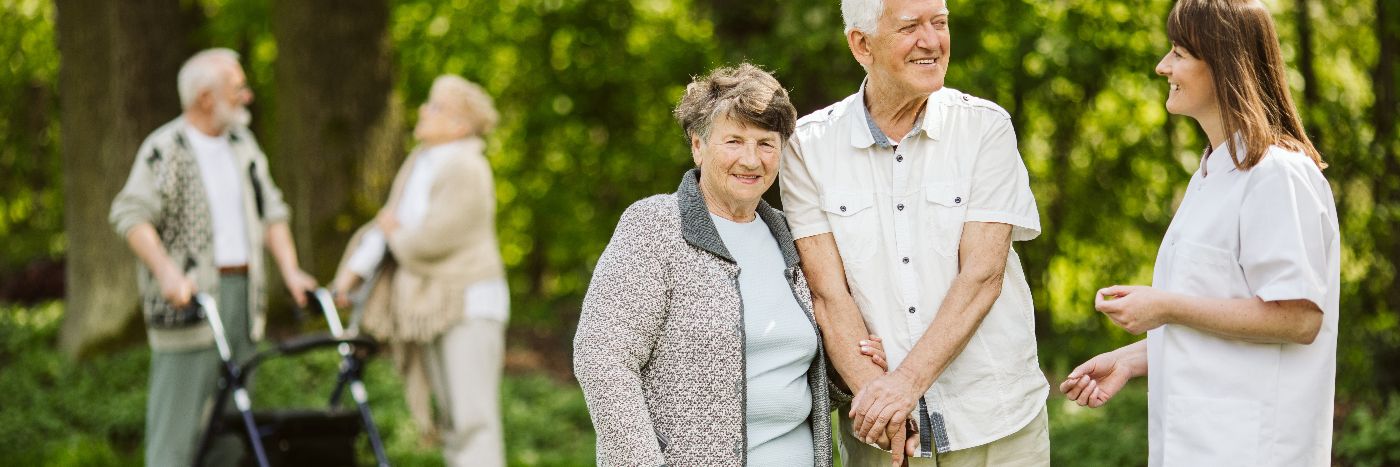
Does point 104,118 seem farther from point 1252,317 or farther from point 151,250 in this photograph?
point 1252,317

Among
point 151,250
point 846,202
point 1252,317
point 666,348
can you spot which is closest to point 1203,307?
point 1252,317

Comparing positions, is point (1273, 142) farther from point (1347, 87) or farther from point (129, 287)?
point (129, 287)

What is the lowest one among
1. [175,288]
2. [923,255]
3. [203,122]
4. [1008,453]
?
[1008,453]

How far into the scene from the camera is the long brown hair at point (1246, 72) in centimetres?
290

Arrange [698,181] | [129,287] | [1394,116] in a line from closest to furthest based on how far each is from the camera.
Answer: [698,181] → [1394,116] → [129,287]

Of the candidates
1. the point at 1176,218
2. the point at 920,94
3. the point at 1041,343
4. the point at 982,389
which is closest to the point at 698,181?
the point at 920,94

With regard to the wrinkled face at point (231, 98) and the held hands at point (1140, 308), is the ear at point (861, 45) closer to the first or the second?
the held hands at point (1140, 308)

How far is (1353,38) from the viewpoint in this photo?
947cm

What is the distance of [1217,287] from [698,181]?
1248 mm

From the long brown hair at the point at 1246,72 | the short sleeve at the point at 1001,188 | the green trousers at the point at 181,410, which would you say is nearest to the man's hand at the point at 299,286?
the green trousers at the point at 181,410

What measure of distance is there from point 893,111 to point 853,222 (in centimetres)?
30

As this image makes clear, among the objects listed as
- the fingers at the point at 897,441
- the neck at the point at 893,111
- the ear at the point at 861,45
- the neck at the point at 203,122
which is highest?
the ear at the point at 861,45

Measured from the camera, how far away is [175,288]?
18.5 feet

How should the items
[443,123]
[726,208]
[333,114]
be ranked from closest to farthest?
[726,208], [443,123], [333,114]
